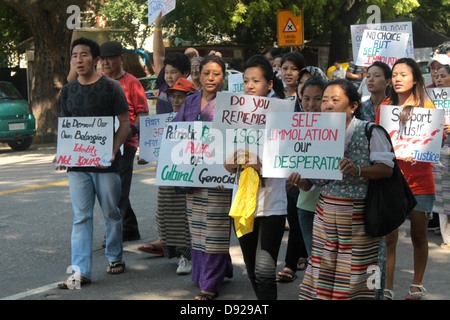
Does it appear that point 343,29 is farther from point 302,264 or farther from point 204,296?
point 204,296

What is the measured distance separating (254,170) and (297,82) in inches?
76.2

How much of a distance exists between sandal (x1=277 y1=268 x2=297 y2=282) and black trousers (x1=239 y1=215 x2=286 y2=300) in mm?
1254

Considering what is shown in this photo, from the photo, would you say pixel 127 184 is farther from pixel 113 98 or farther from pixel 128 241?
pixel 113 98

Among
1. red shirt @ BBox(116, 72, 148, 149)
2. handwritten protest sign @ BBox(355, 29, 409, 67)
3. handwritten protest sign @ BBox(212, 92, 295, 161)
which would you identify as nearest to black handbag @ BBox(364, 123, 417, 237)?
handwritten protest sign @ BBox(212, 92, 295, 161)

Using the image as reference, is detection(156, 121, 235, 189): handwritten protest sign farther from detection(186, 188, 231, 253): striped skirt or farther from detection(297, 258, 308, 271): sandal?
detection(297, 258, 308, 271): sandal

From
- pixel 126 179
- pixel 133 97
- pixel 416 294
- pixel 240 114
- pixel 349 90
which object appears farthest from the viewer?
pixel 126 179

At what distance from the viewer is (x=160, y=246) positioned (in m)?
6.82

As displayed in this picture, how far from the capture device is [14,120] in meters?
17.5

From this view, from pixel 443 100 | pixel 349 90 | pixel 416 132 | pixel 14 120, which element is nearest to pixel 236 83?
pixel 443 100

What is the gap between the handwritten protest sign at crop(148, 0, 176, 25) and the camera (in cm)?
793

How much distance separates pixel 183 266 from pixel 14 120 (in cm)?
1264

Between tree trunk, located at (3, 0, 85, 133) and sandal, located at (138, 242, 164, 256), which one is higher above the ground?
tree trunk, located at (3, 0, 85, 133)

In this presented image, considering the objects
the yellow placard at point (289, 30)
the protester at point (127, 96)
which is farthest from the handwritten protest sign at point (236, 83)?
the yellow placard at point (289, 30)
